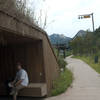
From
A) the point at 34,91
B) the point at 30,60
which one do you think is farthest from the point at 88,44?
the point at 34,91

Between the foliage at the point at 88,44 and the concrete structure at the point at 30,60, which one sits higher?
the foliage at the point at 88,44

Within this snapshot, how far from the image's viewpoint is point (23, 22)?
227 inches

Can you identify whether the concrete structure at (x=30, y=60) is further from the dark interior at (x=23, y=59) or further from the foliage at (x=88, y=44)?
the foliage at (x=88, y=44)

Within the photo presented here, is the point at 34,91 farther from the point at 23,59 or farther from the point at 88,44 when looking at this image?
the point at 88,44

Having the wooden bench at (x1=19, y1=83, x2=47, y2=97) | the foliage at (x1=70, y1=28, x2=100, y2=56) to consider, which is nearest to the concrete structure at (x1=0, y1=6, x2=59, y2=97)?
the wooden bench at (x1=19, y1=83, x2=47, y2=97)

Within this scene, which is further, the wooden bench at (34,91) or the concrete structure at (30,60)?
the concrete structure at (30,60)

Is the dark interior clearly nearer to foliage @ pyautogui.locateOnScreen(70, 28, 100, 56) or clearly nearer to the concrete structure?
the concrete structure

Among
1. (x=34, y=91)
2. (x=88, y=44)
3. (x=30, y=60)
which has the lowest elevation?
(x=34, y=91)

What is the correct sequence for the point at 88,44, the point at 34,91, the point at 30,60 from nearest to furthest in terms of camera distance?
the point at 34,91 < the point at 30,60 < the point at 88,44

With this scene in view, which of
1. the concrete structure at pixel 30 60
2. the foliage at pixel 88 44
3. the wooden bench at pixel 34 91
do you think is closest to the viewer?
the wooden bench at pixel 34 91

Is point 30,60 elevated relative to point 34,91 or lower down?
elevated

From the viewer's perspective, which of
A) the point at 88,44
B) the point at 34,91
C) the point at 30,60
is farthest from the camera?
the point at 88,44

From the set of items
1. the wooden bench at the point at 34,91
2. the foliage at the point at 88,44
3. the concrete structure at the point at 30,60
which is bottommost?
the wooden bench at the point at 34,91

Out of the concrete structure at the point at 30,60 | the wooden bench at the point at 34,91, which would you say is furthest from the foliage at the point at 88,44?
the wooden bench at the point at 34,91
